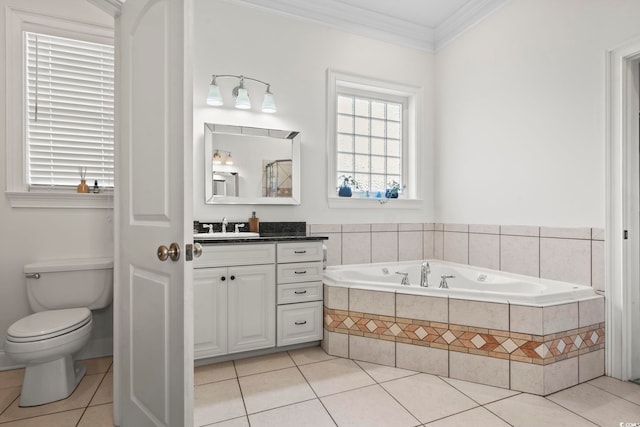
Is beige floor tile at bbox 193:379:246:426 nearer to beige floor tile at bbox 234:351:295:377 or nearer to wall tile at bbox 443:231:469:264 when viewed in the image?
beige floor tile at bbox 234:351:295:377

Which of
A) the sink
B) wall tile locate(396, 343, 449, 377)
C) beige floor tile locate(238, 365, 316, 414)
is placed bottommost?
beige floor tile locate(238, 365, 316, 414)

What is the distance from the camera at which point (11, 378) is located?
2104mm

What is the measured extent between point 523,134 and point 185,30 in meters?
2.54

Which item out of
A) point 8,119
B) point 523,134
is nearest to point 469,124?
point 523,134

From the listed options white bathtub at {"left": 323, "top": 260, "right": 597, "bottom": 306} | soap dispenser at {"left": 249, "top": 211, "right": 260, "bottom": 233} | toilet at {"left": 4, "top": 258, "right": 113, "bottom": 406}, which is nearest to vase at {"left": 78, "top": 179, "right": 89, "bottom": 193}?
toilet at {"left": 4, "top": 258, "right": 113, "bottom": 406}

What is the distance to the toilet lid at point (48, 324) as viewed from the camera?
1.73 metres

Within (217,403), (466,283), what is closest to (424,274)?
(466,283)

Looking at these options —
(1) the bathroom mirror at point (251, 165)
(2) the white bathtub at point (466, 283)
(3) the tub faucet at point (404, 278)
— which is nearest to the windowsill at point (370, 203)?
(1) the bathroom mirror at point (251, 165)

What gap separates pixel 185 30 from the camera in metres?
1.21

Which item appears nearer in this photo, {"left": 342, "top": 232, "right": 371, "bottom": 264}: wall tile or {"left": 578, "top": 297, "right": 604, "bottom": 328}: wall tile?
{"left": 578, "top": 297, "right": 604, "bottom": 328}: wall tile

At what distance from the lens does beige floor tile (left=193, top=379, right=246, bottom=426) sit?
5.66ft

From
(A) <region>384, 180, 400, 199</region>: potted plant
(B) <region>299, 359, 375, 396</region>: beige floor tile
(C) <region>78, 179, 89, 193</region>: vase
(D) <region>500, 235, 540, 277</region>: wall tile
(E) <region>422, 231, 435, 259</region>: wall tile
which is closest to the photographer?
(B) <region>299, 359, 375, 396</region>: beige floor tile

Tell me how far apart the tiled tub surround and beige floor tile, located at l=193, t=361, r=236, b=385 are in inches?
28.3

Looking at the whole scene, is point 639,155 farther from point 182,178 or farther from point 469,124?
point 182,178
